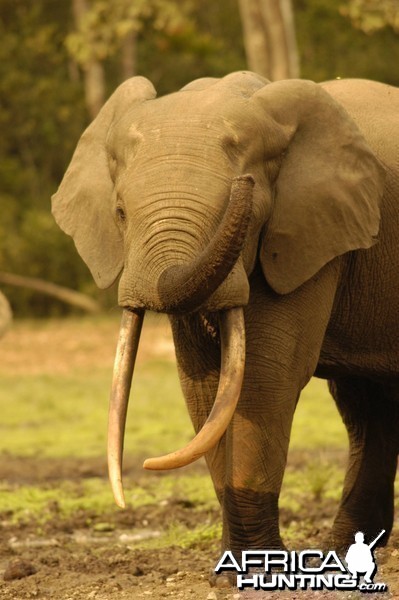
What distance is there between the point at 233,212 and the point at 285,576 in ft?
5.84

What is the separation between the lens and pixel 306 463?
468 inches

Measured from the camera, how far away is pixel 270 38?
20797 mm

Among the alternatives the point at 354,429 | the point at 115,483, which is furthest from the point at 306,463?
the point at 115,483

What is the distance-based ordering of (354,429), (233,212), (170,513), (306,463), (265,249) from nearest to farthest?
(233,212), (265,249), (354,429), (170,513), (306,463)

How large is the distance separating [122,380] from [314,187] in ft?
4.10

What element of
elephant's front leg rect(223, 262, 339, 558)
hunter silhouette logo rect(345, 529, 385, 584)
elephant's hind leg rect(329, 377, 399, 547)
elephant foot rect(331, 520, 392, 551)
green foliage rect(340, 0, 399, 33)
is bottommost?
green foliage rect(340, 0, 399, 33)

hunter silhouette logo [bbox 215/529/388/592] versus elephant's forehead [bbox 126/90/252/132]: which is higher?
elephant's forehead [bbox 126/90/252/132]

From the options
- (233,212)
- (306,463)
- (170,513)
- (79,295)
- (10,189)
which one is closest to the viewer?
(233,212)

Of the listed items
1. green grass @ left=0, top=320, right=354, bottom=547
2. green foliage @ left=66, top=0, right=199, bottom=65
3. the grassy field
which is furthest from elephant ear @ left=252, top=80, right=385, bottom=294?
green foliage @ left=66, top=0, right=199, bottom=65

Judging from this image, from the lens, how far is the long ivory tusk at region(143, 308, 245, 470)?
5934 mm

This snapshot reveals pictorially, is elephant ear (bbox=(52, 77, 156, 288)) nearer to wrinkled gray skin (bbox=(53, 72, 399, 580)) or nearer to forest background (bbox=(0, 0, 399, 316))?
wrinkled gray skin (bbox=(53, 72, 399, 580))

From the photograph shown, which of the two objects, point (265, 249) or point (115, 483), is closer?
point (115, 483)

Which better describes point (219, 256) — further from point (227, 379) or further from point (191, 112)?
point (191, 112)

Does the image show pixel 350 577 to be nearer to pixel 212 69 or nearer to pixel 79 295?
pixel 79 295
